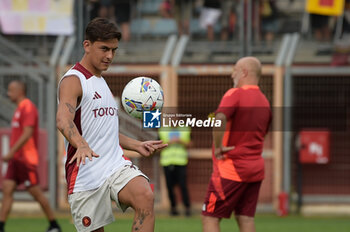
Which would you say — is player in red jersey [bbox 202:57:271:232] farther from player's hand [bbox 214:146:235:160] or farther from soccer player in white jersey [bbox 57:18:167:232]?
soccer player in white jersey [bbox 57:18:167:232]

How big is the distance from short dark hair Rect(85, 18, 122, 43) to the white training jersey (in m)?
0.26

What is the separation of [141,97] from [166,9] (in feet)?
36.1

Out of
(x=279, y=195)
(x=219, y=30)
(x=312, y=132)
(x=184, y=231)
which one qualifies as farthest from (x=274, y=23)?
(x=184, y=231)

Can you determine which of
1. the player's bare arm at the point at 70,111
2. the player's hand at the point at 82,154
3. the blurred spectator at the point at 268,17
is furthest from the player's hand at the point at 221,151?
the blurred spectator at the point at 268,17

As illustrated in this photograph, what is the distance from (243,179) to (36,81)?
26.9 feet

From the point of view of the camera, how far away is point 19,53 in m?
15.2

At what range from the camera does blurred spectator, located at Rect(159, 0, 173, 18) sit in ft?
55.9

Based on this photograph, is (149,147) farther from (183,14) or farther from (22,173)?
(183,14)

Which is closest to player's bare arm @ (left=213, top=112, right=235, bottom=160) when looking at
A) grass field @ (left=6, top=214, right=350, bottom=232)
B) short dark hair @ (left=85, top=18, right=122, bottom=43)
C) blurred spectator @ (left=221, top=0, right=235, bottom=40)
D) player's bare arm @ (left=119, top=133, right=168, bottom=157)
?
player's bare arm @ (left=119, top=133, right=168, bottom=157)

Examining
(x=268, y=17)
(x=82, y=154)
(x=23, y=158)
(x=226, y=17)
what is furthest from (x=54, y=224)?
(x=268, y=17)

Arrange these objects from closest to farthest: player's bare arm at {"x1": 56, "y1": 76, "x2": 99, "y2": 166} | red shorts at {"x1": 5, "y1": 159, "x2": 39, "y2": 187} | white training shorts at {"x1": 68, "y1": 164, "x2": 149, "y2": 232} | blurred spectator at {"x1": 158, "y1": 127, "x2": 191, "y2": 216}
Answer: player's bare arm at {"x1": 56, "y1": 76, "x2": 99, "y2": 166} → white training shorts at {"x1": 68, "y1": 164, "x2": 149, "y2": 232} → red shorts at {"x1": 5, "y1": 159, "x2": 39, "y2": 187} → blurred spectator at {"x1": 158, "y1": 127, "x2": 191, "y2": 216}

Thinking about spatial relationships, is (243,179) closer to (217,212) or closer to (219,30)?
(217,212)

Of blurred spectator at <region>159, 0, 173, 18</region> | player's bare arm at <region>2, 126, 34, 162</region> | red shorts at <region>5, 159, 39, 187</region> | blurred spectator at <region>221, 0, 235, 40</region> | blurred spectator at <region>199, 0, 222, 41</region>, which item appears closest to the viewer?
player's bare arm at <region>2, 126, 34, 162</region>

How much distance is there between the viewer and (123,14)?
16.9 m
